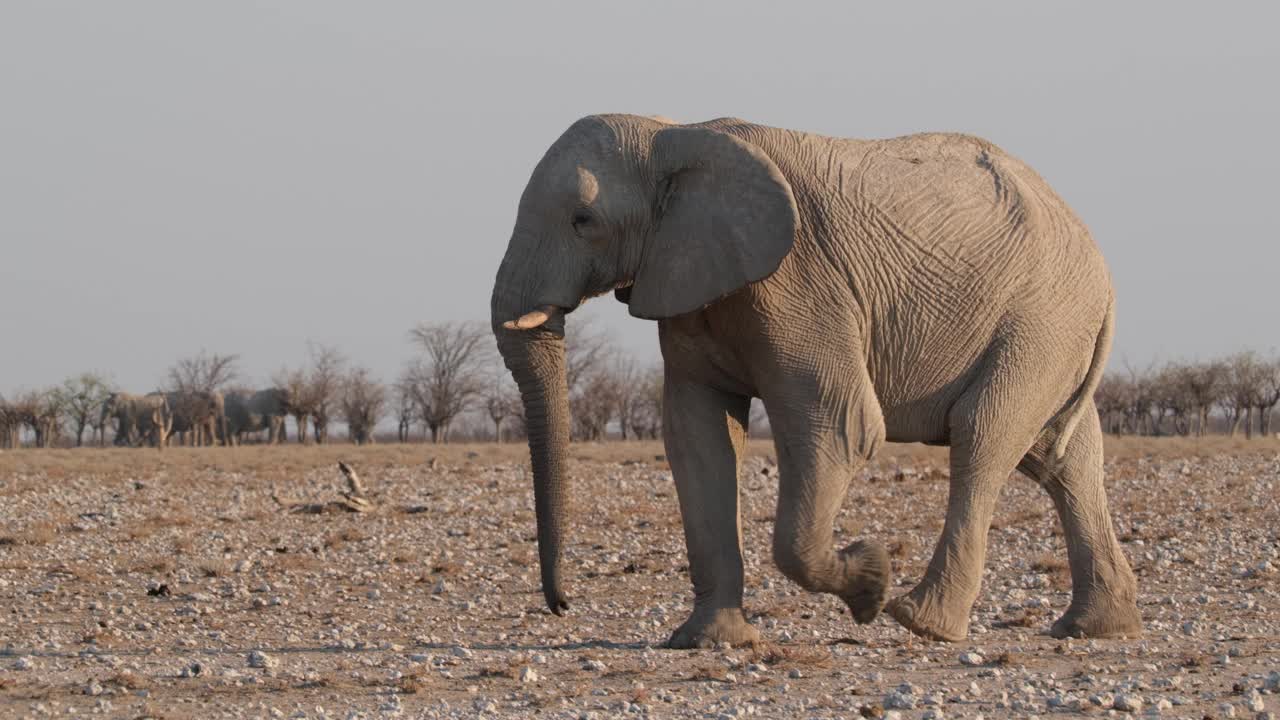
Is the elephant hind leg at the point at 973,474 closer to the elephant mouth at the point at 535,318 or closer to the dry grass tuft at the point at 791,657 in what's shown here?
the dry grass tuft at the point at 791,657

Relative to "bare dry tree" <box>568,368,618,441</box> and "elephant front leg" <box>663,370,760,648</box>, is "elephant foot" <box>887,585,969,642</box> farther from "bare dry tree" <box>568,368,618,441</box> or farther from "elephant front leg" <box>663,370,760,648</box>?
"bare dry tree" <box>568,368,618,441</box>

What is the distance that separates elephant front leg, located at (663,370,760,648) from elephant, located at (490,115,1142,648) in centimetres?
1

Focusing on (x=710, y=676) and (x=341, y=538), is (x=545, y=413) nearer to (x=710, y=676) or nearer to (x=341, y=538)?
(x=710, y=676)

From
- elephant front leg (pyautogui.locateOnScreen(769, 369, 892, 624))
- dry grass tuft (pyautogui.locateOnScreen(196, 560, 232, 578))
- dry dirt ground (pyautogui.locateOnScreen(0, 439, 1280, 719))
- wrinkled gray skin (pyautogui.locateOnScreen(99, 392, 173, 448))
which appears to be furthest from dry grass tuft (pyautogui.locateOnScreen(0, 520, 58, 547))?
wrinkled gray skin (pyautogui.locateOnScreen(99, 392, 173, 448))

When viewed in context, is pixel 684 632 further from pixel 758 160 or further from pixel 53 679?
pixel 53 679

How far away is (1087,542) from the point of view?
10.8m

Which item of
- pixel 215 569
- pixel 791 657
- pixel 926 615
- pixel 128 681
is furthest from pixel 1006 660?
pixel 215 569

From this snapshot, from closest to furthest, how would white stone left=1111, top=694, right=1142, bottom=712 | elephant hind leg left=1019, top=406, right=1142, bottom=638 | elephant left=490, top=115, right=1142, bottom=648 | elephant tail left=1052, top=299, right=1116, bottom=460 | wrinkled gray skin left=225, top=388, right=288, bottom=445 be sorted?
white stone left=1111, top=694, right=1142, bottom=712 → elephant left=490, top=115, right=1142, bottom=648 → elephant tail left=1052, top=299, right=1116, bottom=460 → elephant hind leg left=1019, top=406, right=1142, bottom=638 → wrinkled gray skin left=225, top=388, right=288, bottom=445

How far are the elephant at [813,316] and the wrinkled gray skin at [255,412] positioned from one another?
87425mm

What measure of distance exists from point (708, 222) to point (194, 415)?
86.6 meters

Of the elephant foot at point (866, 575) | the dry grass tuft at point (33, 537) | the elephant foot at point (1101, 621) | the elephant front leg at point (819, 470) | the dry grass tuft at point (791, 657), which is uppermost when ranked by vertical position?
the elephant front leg at point (819, 470)

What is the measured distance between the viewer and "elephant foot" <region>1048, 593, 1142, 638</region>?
1059 centimetres

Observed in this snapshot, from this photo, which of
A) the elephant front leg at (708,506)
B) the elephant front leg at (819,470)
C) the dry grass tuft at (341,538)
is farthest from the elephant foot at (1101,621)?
the dry grass tuft at (341,538)

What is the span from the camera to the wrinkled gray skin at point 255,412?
95688mm
